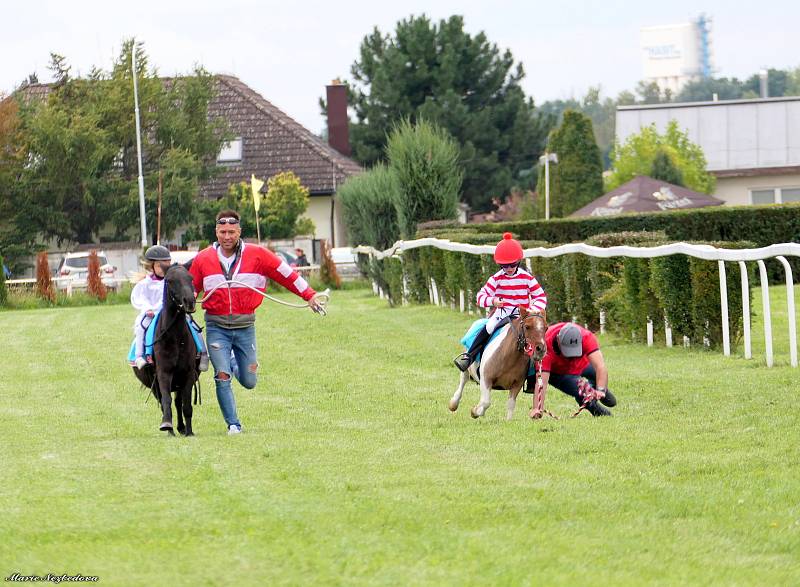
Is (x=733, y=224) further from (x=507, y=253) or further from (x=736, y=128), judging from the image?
(x=736, y=128)

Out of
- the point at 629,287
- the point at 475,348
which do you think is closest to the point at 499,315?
the point at 475,348

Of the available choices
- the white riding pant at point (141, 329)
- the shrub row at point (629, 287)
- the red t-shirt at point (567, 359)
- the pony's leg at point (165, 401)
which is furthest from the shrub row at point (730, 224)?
the pony's leg at point (165, 401)

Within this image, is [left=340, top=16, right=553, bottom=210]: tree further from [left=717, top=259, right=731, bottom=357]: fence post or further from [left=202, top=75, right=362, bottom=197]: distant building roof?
[left=717, top=259, right=731, bottom=357]: fence post

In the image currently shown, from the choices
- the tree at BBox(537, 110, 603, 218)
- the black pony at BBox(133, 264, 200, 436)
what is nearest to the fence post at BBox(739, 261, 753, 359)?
the black pony at BBox(133, 264, 200, 436)

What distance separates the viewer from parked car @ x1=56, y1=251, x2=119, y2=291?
40000 mm

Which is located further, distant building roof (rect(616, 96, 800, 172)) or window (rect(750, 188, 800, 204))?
distant building roof (rect(616, 96, 800, 172))

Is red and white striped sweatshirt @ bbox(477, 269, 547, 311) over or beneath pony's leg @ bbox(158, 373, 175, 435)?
over

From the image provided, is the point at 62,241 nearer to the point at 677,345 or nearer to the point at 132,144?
the point at 132,144

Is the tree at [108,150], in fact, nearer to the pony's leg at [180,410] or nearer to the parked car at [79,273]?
the parked car at [79,273]

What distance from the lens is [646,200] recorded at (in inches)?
1590

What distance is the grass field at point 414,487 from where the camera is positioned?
6.24 metres

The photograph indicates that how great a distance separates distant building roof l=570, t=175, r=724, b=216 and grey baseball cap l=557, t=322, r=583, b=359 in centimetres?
2805

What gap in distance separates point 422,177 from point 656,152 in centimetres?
2191

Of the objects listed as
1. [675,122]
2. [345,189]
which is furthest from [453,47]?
[345,189]
